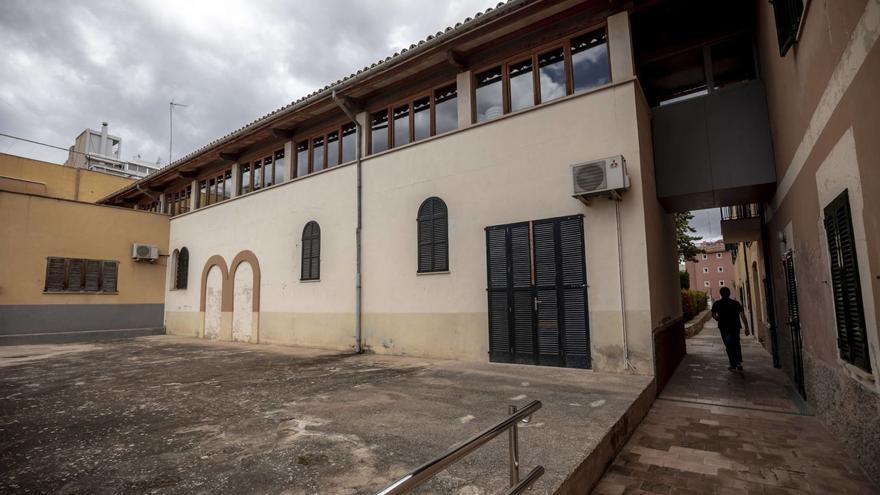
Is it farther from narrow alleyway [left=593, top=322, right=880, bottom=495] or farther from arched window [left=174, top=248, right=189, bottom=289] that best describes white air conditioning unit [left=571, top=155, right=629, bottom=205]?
arched window [left=174, top=248, right=189, bottom=289]

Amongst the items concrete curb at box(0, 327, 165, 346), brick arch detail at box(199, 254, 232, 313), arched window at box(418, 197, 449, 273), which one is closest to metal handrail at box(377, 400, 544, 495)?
arched window at box(418, 197, 449, 273)

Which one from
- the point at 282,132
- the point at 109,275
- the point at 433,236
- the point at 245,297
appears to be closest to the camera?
the point at 433,236

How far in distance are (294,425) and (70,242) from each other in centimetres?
1443

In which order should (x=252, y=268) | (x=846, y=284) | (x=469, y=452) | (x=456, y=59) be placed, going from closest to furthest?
(x=469, y=452)
(x=846, y=284)
(x=456, y=59)
(x=252, y=268)

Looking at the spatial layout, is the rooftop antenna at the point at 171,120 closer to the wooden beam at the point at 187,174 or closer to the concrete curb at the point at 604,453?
the wooden beam at the point at 187,174

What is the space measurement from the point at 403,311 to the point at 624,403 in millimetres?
5007

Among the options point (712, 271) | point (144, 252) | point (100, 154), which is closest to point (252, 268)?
point (144, 252)

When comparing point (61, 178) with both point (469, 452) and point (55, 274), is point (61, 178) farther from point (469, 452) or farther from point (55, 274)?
point (469, 452)

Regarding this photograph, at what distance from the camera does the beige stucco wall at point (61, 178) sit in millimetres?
18516

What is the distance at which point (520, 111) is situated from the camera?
7.40 m

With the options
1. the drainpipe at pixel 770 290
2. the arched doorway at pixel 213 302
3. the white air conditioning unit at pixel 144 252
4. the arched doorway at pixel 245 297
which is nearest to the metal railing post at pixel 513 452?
the drainpipe at pixel 770 290

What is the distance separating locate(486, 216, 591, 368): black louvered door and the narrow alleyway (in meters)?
1.58

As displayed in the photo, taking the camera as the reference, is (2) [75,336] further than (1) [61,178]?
No

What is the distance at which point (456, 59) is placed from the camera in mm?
8102
